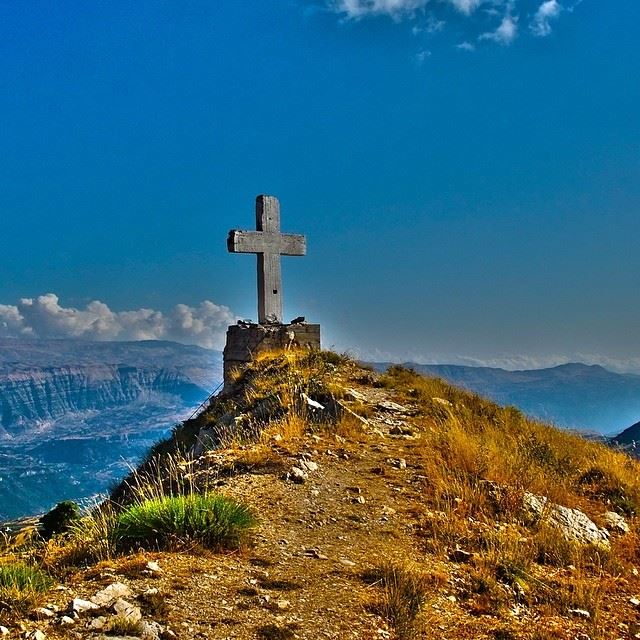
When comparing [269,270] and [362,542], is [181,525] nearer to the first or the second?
[362,542]

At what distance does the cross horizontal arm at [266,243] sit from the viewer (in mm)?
19547

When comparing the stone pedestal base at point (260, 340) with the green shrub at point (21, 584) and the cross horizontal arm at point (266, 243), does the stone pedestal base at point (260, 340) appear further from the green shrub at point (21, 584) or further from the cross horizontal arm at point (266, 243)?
the green shrub at point (21, 584)

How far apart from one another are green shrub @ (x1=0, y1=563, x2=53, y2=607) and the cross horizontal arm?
14832mm

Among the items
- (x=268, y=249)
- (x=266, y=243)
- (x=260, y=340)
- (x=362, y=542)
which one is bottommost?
(x=362, y=542)

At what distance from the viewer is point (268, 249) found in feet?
66.1

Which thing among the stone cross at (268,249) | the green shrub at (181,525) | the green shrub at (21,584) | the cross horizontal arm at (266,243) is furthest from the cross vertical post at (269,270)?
the green shrub at (21,584)

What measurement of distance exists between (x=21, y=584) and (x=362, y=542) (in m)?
3.28

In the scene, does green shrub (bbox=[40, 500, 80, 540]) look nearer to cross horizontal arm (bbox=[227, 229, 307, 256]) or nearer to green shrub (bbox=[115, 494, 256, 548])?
green shrub (bbox=[115, 494, 256, 548])

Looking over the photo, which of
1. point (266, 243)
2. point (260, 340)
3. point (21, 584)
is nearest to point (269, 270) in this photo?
point (266, 243)

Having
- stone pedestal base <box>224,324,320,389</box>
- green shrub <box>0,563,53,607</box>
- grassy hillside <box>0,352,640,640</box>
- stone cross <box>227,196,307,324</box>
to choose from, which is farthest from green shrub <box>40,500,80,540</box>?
stone cross <box>227,196,307,324</box>

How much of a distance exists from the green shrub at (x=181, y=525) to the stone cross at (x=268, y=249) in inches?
538

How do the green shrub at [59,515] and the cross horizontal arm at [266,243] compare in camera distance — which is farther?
the cross horizontal arm at [266,243]

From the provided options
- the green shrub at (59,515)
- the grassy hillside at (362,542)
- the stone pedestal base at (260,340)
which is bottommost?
the green shrub at (59,515)

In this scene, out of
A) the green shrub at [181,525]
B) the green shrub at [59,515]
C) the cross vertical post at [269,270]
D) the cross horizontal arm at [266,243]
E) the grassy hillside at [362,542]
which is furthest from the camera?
the cross vertical post at [269,270]
